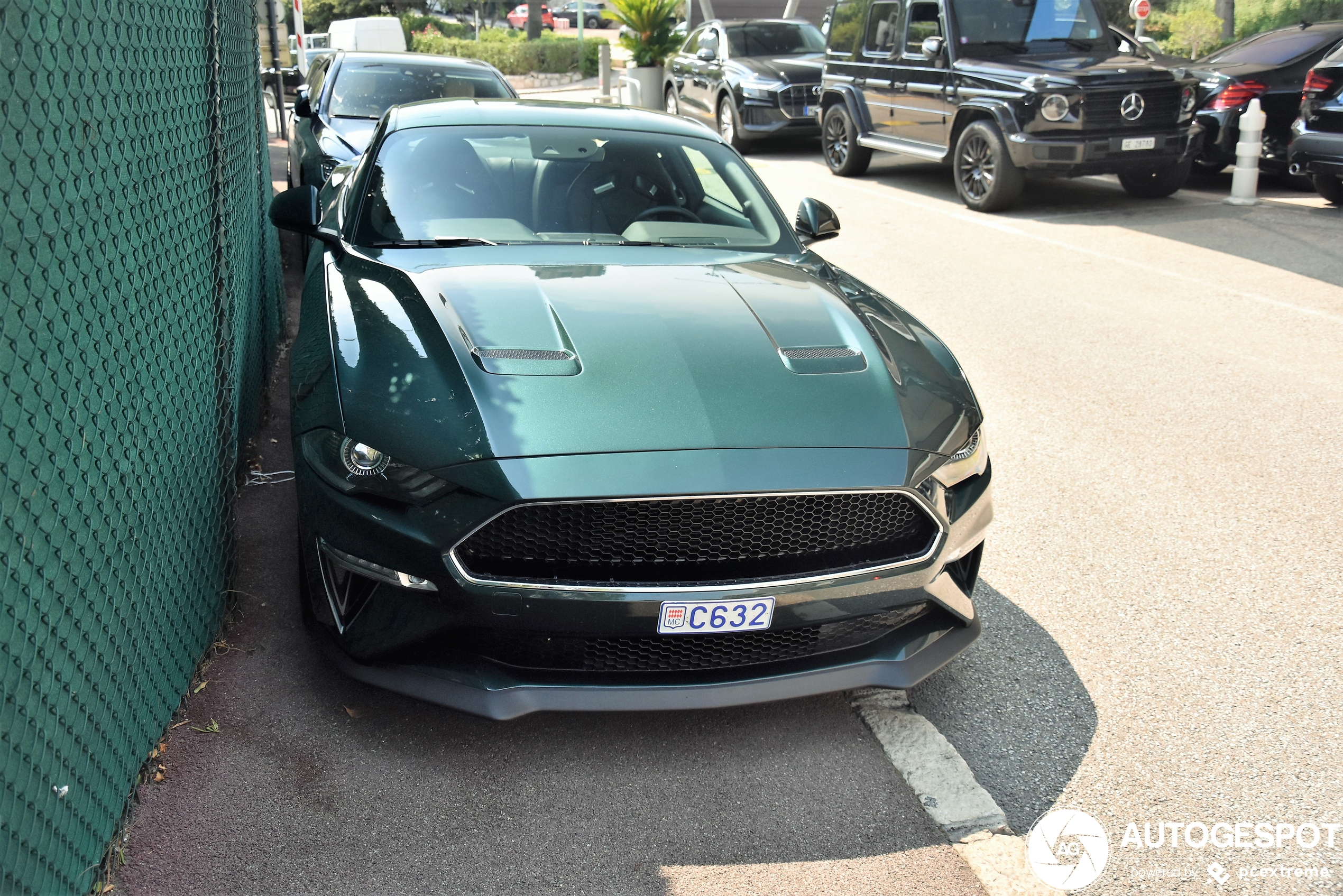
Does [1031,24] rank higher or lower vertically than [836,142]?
higher

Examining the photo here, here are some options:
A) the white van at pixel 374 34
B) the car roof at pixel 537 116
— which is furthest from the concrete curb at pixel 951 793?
the white van at pixel 374 34

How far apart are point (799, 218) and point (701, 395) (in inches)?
84.0

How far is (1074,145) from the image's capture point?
10.8 meters

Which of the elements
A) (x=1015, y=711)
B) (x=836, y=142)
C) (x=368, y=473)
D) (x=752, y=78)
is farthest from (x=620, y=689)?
(x=752, y=78)

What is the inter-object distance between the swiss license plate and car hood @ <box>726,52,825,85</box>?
14142mm

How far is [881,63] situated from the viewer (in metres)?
13.2

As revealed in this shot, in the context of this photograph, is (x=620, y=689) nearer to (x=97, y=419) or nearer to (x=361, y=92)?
(x=97, y=419)

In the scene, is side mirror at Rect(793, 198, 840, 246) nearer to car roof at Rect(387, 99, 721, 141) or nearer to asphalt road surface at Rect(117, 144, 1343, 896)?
car roof at Rect(387, 99, 721, 141)

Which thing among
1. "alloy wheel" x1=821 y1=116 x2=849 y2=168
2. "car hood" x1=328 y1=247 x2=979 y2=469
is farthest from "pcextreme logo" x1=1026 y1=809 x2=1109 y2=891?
"alloy wheel" x1=821 y1=116 x2=849 y2=168

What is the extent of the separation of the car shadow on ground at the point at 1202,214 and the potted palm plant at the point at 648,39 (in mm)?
9532

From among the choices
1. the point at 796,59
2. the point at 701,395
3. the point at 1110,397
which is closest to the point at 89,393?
the point at 701,395

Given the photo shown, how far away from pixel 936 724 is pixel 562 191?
2457 mm

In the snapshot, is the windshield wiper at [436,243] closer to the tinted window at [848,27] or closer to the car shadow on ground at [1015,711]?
the car shadow on ground at [1015,711]

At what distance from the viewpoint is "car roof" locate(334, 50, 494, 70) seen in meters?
10.4
